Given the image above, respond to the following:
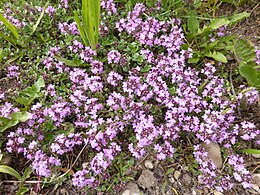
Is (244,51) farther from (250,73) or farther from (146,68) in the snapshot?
(146,68)

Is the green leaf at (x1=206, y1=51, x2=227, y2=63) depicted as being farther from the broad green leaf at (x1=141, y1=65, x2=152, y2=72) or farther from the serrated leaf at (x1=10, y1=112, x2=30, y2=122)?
the serrated leaf at (x1=10, y1=112, x2=30, y2=122)

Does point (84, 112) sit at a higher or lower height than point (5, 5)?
lower

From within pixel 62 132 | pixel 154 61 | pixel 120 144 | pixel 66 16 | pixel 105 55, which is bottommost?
pixel 120 144

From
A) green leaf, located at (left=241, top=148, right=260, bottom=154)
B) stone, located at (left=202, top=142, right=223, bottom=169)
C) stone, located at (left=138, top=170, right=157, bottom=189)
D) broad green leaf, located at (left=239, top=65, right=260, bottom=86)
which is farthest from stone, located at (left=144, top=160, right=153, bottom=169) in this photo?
broad green leaf, located at (left=239, top=65, right=260, bottom=86)

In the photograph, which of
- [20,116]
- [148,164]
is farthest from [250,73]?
[20,116]

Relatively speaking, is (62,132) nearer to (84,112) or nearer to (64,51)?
(84,112)

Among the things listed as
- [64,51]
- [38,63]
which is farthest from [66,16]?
[38,63]

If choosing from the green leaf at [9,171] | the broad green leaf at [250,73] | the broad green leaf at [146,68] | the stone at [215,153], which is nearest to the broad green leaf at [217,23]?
the broad green leaf at [250,73]
